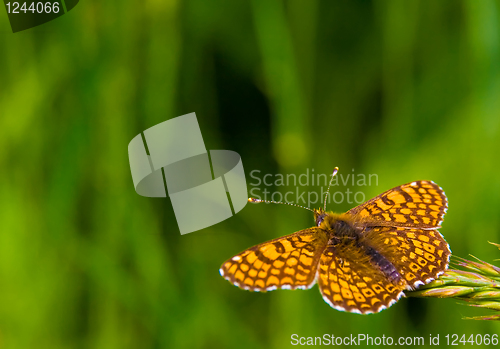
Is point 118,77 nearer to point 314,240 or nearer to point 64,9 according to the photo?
point 64,9

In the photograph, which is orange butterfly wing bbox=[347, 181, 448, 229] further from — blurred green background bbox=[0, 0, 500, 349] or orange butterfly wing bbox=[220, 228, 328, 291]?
blurred green background bbox=[0, 0, 500, 349]

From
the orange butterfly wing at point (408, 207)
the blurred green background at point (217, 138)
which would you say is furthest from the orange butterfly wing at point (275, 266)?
the blurred green background at point (217, 138)

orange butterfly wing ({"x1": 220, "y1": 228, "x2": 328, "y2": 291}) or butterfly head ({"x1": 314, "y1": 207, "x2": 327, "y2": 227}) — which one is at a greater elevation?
orange butterfly wing ({"x1": 220, "y1": 228, "x2": 328, "y2": 291})

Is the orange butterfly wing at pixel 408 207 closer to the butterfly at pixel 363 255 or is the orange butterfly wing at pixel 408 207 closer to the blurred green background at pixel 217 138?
the butterfly at pixel 363 255

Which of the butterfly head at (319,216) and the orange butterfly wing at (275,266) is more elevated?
the orange butterfly wing at (275,266)

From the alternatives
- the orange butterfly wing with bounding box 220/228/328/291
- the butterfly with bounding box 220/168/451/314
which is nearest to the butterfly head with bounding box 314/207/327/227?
the butterfly with bounding box 220/168/451/314

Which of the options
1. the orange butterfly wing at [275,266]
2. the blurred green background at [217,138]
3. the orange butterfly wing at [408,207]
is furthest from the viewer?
the blurred green background at [217,138]
